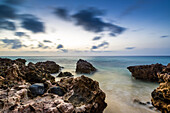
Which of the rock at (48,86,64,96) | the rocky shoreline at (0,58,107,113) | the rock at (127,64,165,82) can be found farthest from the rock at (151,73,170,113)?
the rock at (127,64,165,82)

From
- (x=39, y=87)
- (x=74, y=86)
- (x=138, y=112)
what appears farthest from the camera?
(x=138, y=112)

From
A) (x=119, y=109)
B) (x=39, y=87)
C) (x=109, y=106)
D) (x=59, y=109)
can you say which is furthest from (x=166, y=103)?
(x=39, y=87)

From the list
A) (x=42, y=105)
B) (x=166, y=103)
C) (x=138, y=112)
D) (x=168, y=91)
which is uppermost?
(x=42, y=105)

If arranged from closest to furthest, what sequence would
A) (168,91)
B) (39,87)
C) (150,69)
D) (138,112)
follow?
(39,87), (168,91), (138,112), (150,69)

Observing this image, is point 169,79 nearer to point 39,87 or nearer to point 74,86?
point 74,86

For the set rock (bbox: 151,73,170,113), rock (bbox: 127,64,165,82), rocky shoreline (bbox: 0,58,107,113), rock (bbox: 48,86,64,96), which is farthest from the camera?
rock (bbox: 127,64,165,82)

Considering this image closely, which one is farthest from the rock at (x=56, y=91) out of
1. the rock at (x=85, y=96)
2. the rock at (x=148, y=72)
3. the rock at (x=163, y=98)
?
the rock at (x=148, y=72)

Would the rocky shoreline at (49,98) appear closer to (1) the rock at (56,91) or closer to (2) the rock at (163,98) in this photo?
(1) the rock at (56,91)

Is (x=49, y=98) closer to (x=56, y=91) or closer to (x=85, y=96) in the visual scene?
(x=56, y=91)

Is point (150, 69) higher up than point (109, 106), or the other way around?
point (150, 69)

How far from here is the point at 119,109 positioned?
229 inches

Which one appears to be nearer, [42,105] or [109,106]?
[42,105]

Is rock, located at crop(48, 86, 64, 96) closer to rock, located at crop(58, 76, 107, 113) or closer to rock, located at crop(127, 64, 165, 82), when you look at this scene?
rock, located at crop(58, 76, 107, 113)

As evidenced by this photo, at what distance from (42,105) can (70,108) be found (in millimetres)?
964
